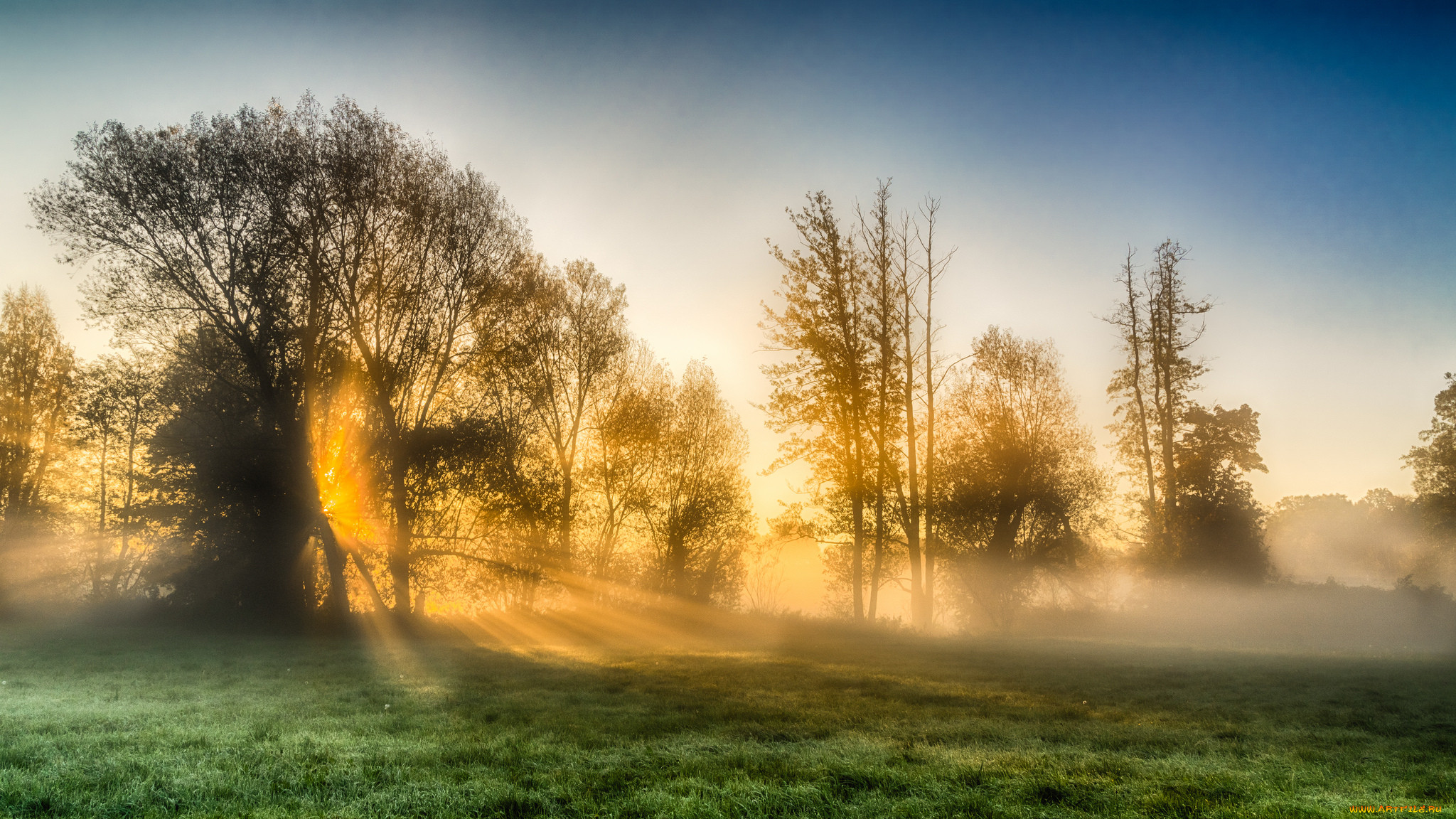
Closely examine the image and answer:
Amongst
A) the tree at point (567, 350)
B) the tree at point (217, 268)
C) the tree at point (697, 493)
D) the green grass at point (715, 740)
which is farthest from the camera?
the tree at point (697, 493)

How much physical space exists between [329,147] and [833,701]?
67.1ft

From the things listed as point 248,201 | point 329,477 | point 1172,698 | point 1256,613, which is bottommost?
point 1256,613

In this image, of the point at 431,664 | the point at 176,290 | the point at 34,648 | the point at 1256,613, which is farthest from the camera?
the point at 1256,613

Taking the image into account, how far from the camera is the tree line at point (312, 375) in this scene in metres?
17.8

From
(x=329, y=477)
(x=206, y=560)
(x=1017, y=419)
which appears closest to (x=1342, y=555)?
(x=1017, y=419)

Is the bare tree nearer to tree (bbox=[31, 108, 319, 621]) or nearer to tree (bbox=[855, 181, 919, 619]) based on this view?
tree (bbox=[855, 181, 919, 619])

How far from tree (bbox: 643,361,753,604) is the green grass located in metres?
19.3

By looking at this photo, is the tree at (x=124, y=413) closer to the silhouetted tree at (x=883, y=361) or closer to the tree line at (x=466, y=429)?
the tree line at (x=466, y=429)

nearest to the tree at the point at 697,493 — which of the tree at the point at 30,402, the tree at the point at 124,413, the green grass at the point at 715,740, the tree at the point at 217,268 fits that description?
the tree at the point at 217,268

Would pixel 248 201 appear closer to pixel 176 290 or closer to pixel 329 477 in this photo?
pixel 176 290

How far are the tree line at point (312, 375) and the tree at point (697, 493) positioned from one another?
5995mm

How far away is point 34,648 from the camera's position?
1313 centimetres

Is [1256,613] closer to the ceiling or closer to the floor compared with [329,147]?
closer to the floor

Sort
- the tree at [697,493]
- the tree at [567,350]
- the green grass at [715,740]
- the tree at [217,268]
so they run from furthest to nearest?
the tree at [697,493], the tree at [567,350], the tree at [217,268], the green grass at [715,740]
